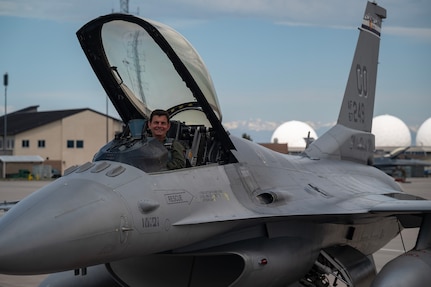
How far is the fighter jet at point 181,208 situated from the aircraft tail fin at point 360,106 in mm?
1805

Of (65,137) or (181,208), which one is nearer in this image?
(181,208)

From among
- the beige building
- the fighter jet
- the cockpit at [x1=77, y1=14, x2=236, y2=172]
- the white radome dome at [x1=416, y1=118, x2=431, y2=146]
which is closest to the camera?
the fighter jet

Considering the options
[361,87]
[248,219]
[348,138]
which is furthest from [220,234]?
[361,87]

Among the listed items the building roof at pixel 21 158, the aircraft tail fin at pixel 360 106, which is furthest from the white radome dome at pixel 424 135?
the aircraft tail fin at pixel 360 106

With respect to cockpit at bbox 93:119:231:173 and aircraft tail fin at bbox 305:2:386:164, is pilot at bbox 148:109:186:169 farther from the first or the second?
aircraft tail fin at bbox 305:2:386:164

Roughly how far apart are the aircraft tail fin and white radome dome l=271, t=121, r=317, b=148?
273ft

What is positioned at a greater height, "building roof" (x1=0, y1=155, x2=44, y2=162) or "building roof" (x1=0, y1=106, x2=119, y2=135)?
"building roof" (x1=0, y1=106, x2=119, y2=135)

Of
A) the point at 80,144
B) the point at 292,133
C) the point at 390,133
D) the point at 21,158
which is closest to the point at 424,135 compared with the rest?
the point at 390,133

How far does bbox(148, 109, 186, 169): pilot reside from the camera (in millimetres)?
6765

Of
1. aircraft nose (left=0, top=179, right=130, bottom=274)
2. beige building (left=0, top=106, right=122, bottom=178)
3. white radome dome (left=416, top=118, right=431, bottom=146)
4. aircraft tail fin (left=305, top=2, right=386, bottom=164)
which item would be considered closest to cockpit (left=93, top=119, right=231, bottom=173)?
aircraft nose (left=0, top=179, right=130, bottom=274)

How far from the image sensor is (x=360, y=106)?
1158 centimetres

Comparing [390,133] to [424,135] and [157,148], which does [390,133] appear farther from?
[157,148]

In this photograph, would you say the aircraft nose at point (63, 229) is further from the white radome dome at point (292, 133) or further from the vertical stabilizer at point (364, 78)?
the white radome dome at point (292, 133)

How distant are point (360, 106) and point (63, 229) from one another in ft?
23.8
